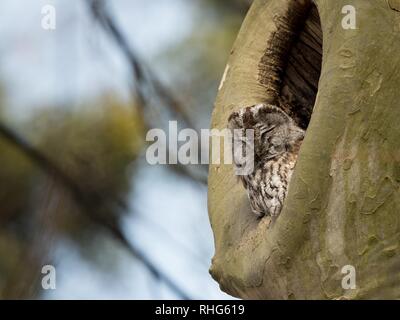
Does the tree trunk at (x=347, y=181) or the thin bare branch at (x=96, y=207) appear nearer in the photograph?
the tree trunk at (x=347, y=181)

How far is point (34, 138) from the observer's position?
146 inches

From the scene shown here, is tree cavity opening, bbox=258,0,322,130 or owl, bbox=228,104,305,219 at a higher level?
tree cavity opening, bbox=258,0,322,130

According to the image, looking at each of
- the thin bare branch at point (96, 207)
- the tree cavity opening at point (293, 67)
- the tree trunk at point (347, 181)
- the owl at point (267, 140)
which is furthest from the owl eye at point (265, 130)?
the thin bare branch at point (96, 207)

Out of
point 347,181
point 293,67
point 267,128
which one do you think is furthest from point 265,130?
point 347,181

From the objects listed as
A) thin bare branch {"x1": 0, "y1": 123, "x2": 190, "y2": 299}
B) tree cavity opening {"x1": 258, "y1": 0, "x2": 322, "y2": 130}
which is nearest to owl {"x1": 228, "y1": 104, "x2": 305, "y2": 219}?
tree cavity opening {"x1": 258, "y1": 0, "x2": 322, "y2": 130}

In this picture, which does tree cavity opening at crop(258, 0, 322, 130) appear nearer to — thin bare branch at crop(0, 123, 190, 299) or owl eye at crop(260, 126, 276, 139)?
owl eye at crop(260, 126, 276, 139)

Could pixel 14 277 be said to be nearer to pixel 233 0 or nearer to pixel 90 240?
pixel 90 240

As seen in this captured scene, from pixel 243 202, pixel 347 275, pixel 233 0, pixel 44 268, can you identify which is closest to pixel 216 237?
pixel 243 202

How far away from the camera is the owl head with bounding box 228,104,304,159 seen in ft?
9.38

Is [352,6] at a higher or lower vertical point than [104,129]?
lower

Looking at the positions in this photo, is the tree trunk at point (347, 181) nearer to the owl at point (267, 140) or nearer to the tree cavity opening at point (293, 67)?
the owl at point (267, 140)

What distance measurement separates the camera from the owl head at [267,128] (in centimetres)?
286

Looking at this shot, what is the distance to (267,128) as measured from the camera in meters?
2.87

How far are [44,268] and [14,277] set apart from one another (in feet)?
1.18
